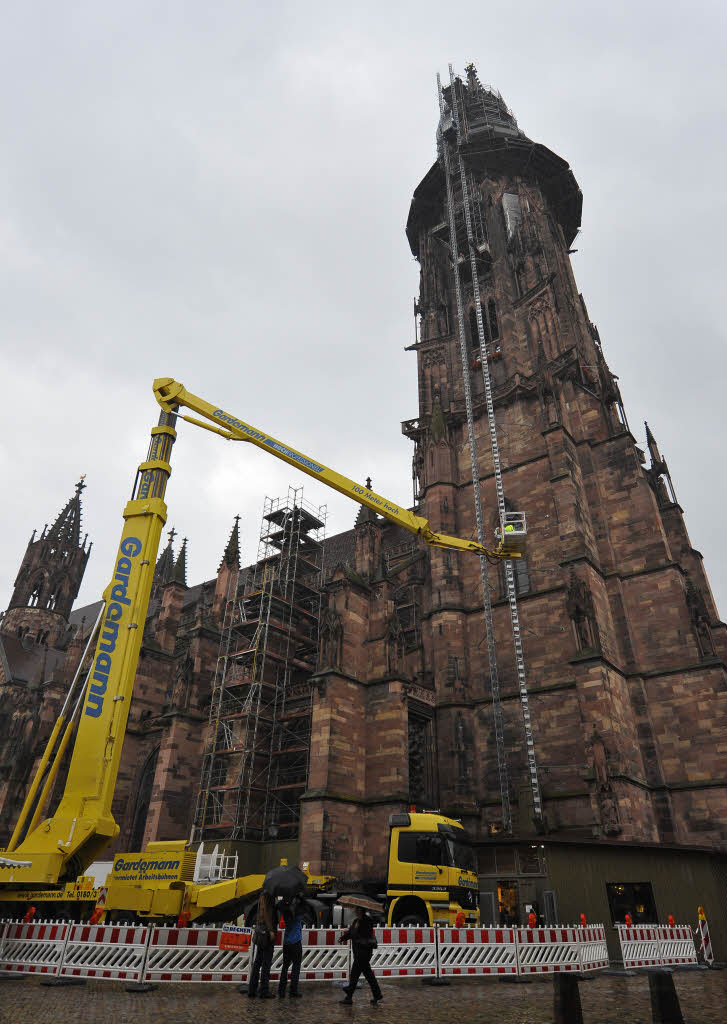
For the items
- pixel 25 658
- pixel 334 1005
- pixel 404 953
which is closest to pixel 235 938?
pixel 334 1005

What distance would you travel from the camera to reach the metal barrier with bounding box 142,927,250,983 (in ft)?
27.8

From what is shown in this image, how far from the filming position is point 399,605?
27844mm

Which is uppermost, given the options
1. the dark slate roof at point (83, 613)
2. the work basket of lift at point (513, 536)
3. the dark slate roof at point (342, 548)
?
the dark slate roof at point (83, 613)

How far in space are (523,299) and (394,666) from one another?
64.3ft

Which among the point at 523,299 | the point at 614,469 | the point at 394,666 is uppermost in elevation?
the point at 523,299

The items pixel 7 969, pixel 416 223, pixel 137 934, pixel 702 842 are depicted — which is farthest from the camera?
pixel 416 223

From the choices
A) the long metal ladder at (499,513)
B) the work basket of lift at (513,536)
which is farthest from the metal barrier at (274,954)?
the work basket of lift at (513,536)

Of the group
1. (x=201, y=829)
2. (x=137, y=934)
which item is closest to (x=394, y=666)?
(x=201, y=829)

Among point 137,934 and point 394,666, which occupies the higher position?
point 394,666

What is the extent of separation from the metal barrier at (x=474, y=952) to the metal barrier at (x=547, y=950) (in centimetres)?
19

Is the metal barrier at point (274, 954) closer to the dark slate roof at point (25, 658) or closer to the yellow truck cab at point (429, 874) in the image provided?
the yellow truck cab at point (429, 874)

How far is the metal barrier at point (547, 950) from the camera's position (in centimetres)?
1010

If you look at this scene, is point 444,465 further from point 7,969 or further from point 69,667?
point 7,969

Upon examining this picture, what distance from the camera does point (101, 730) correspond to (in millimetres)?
11203
